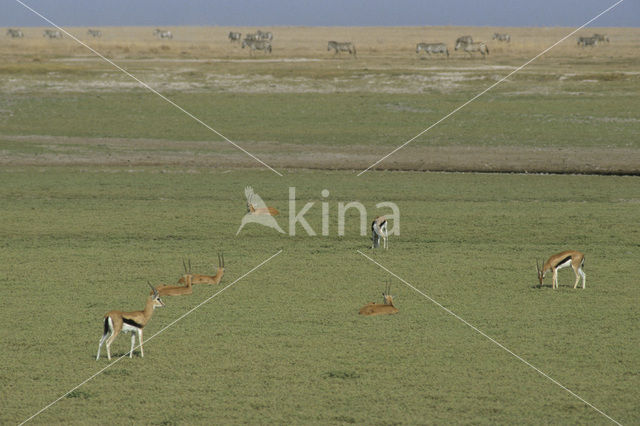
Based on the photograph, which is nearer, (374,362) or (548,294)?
(374,362)

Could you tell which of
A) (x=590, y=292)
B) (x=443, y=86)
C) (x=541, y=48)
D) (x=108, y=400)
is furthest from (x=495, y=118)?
A: (x=541, y=48)

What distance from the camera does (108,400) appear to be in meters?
10.2

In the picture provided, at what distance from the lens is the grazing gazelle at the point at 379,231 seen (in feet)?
59.6

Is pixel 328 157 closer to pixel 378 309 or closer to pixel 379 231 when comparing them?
pixel 379 231

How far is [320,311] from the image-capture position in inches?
547

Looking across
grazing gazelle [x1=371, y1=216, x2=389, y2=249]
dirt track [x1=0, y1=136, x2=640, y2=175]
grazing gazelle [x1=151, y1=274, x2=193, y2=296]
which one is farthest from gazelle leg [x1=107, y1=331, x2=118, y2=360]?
dirt track [x1=0, y1=136, x2=640, y2=175]

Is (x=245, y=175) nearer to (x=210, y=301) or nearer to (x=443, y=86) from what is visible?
(x=210, y=301)

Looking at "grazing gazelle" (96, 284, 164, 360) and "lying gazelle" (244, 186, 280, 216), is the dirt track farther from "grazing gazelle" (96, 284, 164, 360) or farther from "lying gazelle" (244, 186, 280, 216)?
"grazing gazelle" (96, 284, 164, 360)

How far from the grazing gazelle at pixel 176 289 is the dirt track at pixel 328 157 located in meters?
14.9

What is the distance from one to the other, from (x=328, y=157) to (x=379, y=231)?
42.9 feet

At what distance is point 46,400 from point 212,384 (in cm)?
189

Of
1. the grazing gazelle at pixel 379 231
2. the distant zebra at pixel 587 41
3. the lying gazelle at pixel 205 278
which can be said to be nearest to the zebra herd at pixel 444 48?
the distant zebra at pixel 587 41

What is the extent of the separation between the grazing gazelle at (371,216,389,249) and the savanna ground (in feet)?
0.94

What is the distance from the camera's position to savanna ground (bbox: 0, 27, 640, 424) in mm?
10484
